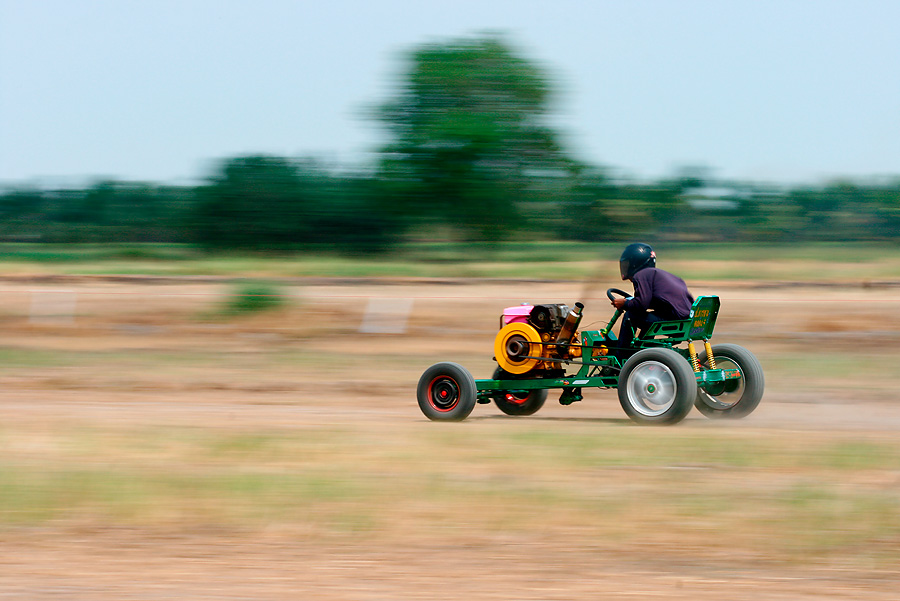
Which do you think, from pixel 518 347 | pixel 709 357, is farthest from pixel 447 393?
pixel 709 357

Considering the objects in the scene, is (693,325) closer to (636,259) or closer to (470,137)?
(636,259)

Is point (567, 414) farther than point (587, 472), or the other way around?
point (567, 414)

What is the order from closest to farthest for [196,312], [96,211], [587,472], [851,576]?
[851,576] → [587,472] → [196,312] → [96,211]

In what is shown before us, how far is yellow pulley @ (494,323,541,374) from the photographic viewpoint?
962 cm

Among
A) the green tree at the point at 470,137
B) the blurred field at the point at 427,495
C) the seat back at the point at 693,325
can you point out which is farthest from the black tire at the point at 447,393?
the green tree at the point at 470,137

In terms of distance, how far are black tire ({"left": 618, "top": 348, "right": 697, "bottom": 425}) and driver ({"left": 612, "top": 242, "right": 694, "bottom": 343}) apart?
1.39ft

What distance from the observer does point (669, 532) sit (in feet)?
18.0

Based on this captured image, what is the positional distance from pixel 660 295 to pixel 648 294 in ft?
0.32

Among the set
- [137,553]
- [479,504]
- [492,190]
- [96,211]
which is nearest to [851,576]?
[479,504]

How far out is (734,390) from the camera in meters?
9.39

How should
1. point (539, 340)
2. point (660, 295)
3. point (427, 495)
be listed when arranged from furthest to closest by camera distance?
point (539, 340) < point (660, 295) < point (427, 495)

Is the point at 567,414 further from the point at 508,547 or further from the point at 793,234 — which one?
the point at 793,234

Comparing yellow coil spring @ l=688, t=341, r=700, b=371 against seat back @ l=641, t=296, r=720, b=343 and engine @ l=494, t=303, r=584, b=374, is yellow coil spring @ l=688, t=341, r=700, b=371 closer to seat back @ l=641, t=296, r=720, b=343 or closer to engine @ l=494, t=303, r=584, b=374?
seat back @ l=641, t=296, r=720, b=343

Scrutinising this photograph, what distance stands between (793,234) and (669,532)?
81.6 feet
